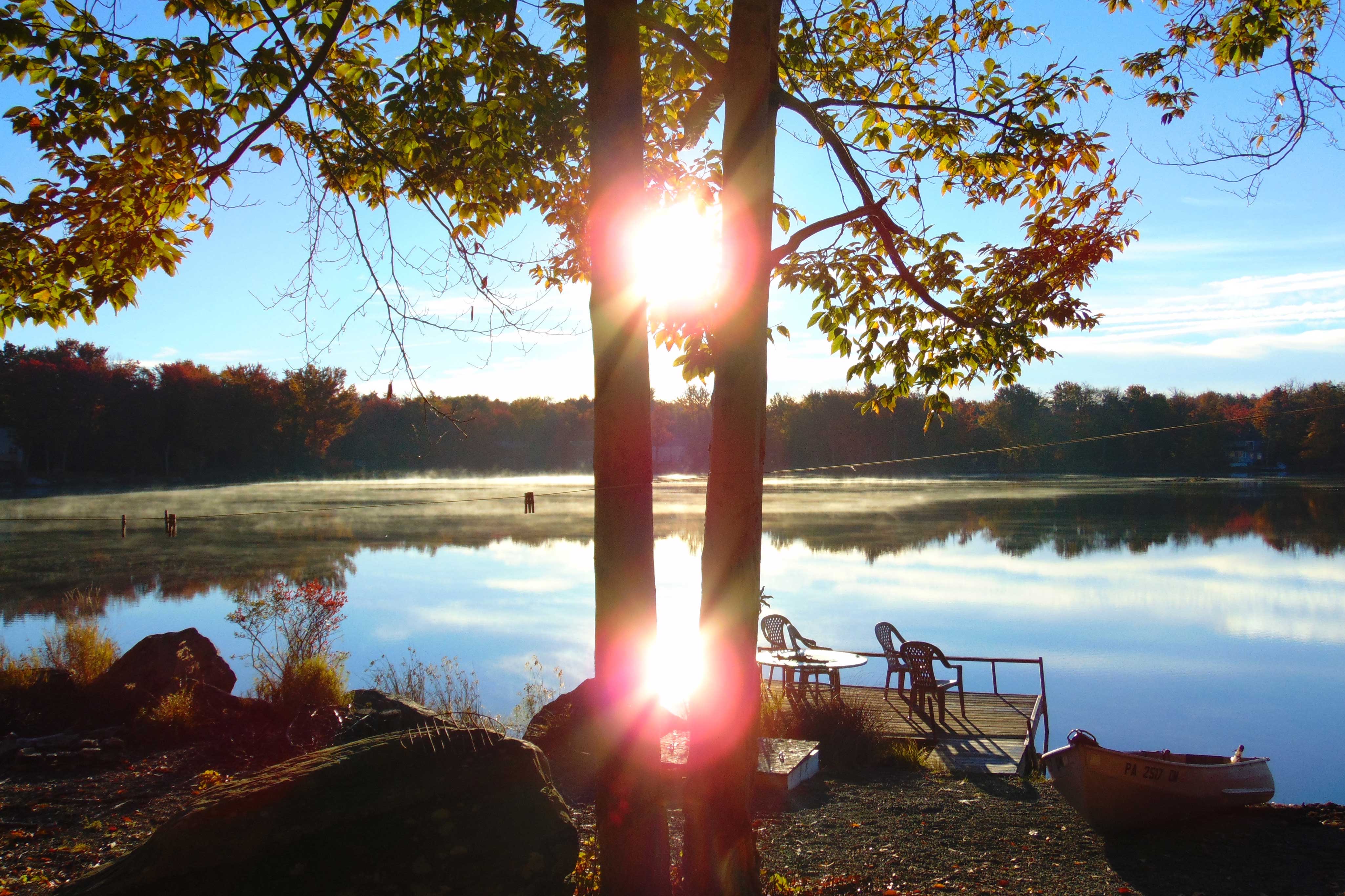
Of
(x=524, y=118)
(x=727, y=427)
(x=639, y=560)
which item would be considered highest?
(x=524, y=118)

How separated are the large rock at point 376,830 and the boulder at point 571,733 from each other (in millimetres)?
3702

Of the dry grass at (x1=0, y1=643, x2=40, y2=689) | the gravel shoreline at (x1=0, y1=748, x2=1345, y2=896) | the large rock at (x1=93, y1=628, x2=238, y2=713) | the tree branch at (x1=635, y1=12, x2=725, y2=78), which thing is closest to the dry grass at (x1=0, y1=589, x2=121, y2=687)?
the dry grass at (x1=0, y1=643, x2=40, y2=689)

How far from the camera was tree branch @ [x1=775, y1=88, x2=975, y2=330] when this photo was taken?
5457mm

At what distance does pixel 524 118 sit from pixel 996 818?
660 centimetres

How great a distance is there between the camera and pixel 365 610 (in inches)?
885

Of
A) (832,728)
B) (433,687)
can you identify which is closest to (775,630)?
(832,728)

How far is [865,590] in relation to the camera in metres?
25.7

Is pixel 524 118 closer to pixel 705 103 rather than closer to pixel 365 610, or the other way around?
pixel 705 103

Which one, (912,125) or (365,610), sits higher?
(912,125)

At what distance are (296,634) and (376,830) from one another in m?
7.70

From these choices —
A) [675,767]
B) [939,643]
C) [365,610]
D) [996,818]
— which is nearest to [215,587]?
[365,610]

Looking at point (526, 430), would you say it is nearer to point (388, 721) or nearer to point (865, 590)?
point (865, 590)

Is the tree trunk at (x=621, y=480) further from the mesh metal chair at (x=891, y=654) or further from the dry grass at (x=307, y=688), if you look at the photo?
the mesh metal chair at (x=891, y=654)

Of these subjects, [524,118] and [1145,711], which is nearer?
[524,118]
